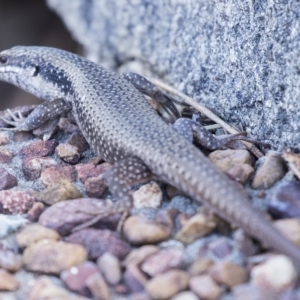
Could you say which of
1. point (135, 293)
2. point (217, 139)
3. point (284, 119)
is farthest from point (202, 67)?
point (135, 293)

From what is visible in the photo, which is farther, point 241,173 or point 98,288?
point 241,173

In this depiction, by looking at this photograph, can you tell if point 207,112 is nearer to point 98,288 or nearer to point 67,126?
point 67,126

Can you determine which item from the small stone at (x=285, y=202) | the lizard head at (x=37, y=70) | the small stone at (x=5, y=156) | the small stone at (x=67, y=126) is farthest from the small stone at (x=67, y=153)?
the small stone at (x=285, y=202)

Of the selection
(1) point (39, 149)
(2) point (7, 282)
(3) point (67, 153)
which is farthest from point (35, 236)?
(1) point (39, 149)

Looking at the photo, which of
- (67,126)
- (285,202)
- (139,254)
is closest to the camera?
(139,254)

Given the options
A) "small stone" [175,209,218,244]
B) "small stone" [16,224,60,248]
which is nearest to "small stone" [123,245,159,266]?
"small stone" [175,209,218,244]

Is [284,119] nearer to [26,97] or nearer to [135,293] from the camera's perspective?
[135,293]

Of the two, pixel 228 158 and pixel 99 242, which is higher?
pixel 228 158
